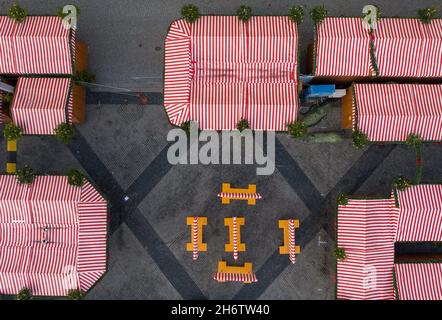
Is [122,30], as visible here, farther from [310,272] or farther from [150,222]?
[310,272]

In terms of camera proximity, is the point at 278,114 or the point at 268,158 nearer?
the point at 278,114

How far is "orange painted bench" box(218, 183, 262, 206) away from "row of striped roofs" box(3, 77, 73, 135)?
10.3 meters

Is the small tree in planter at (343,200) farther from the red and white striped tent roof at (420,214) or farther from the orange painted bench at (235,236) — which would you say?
the orange painted bench at (235,236)

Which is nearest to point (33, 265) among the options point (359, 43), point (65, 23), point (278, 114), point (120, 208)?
point (120, 208)

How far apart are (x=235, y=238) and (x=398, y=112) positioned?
12202 millimetres

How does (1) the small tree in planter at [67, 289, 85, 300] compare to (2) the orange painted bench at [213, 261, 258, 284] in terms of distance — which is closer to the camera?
(1) the small tree in planter at [67, 289, 85, 300]

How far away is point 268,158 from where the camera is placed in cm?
2467

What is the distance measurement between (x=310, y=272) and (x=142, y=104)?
605 inches

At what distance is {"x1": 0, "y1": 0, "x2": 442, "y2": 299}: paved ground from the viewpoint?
24453mm

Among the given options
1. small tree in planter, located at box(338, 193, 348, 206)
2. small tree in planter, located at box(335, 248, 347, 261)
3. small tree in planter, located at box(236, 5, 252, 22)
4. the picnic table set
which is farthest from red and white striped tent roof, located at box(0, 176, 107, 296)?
small tree in planter, located at box(338, 193, 348, 206)

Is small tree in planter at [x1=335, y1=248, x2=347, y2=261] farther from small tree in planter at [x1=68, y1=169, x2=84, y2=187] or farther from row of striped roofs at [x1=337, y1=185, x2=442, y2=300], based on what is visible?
small tree in planter at [x1=68, y1=169, x2=84, y2=187]

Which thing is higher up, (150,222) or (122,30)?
(122,30)

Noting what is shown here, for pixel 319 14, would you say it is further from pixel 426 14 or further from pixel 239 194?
pixel 239 194

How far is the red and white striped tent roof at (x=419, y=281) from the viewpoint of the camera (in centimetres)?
2195
